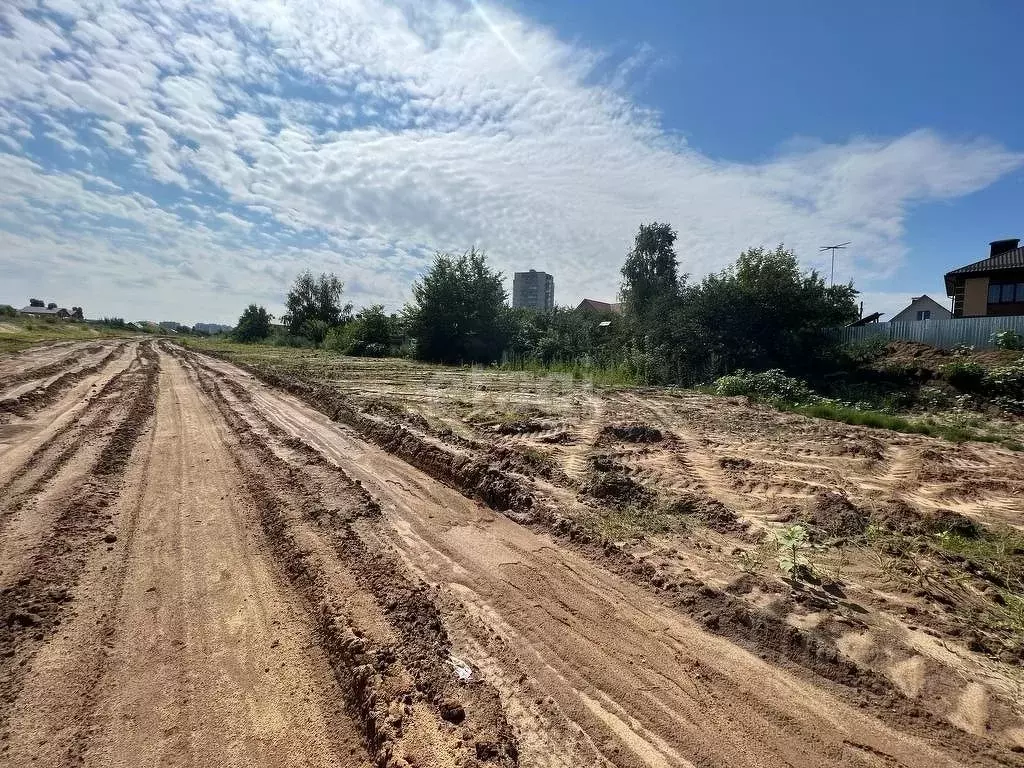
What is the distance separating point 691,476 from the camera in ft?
18.7

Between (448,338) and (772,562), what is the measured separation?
2392cm

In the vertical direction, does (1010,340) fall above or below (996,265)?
below

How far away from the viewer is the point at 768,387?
41.6ft

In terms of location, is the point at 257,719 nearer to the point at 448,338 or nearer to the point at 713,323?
the point at 713,323

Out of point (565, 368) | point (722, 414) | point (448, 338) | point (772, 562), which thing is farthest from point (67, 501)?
point (448, 338)

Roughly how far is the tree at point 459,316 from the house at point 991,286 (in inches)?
880

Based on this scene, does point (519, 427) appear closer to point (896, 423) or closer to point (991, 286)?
point (896, 423)

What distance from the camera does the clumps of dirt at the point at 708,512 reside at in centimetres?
432

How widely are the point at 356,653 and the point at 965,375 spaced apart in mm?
15109

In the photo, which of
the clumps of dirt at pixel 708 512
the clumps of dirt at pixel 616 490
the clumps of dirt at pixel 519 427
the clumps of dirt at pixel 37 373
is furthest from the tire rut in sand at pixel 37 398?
the clumps of dirt at pixel 708 512

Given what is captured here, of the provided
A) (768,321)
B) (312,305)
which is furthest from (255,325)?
(768,321)

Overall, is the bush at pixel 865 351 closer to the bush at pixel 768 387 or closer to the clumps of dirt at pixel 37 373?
the bush at pixel 768 387

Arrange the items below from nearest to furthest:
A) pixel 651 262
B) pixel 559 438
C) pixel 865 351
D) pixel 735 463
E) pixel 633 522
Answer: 1. pixel 633 522
2. pixel 735 463
3. pixel 559 438
4. pixel 865 351
5. pixel 651 262

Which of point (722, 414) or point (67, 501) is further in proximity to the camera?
point (722, 414)
